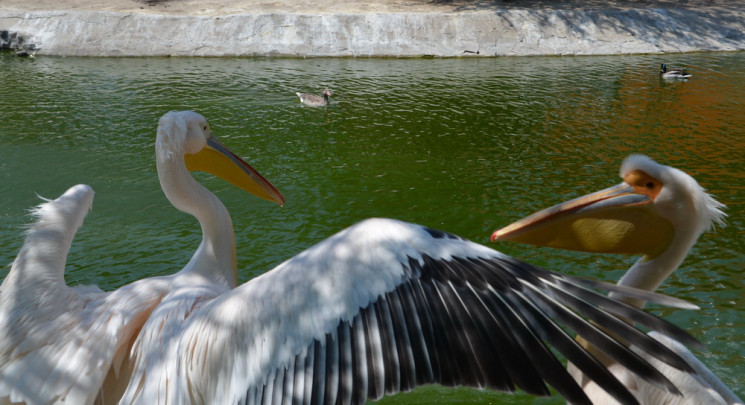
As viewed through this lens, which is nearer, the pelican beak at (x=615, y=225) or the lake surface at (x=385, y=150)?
the pelican beak at (x=615, y=225)

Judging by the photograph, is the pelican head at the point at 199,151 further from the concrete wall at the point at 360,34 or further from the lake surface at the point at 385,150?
the concrete wall at the point at 360,34

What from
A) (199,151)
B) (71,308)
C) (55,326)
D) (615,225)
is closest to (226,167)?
(199,151)

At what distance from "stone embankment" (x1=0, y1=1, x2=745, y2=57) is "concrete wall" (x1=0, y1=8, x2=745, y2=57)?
21 mm

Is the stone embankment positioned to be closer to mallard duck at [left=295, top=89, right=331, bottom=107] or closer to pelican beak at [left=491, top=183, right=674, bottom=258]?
mallard duck at [left=295, top=89, right=331, bottom=107]

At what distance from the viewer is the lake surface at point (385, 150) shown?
471cm

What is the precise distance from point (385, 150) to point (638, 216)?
4922mm

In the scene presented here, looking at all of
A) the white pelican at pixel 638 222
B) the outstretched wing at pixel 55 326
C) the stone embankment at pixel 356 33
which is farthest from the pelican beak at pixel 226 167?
the stone embankment at pixel 356 33

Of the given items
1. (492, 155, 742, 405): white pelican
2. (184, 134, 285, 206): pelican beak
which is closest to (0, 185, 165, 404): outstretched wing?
(184, 134, 285, 206): pelican beak

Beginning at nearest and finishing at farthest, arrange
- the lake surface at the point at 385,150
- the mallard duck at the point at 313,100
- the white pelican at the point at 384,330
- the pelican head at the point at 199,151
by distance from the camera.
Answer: the white pelican at the point at 384,330 < the pelican head at the point at 199,151 < the lake surface at the point at 385,150 < the mallard duck at the point at 313,100

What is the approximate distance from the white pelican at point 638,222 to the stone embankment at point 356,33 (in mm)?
11279

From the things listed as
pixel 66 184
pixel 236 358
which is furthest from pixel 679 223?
pixel 66 184

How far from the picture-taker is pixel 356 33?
44.7 feet

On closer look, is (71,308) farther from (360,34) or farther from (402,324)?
(360,34)

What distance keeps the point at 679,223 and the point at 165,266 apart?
3.46 m
